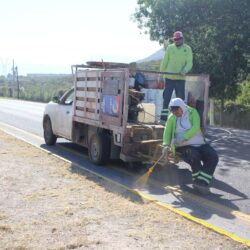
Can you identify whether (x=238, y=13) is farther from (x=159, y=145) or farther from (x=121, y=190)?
(x=121, y=190)

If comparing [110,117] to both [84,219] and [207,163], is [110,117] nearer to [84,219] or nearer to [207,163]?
[207,163]

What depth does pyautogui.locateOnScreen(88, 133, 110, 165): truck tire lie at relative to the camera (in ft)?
31.7

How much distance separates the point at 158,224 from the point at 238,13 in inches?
668

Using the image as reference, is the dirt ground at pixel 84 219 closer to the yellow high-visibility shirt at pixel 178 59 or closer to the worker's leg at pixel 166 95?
the worker's leg at pixel 166 95

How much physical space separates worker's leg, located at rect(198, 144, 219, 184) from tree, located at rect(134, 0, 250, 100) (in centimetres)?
1428

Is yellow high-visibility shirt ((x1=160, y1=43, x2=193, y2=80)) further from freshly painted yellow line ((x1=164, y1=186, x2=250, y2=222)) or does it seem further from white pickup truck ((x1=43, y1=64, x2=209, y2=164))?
freshly painted yellow line ((x1=164, y1=186, x2=250, y2=222))

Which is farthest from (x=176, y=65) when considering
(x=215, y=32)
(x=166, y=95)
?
(x=215, y=32)

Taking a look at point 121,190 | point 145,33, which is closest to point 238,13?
point 145,33

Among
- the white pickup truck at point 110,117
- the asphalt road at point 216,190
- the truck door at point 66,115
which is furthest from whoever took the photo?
the truck door at point 66,115

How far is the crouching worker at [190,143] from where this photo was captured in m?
7.75

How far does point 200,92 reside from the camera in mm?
10164

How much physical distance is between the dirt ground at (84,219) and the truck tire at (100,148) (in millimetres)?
1155

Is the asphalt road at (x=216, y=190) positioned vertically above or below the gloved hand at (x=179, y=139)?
below

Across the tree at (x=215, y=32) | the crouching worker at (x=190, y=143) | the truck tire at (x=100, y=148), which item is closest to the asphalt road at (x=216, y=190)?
the truck tire at (x=100, y=148)
